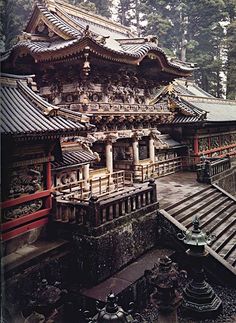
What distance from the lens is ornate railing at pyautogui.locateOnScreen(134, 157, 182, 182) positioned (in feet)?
63.0

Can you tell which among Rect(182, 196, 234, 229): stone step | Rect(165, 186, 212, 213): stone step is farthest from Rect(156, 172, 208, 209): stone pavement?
Rect(182, 196, 234, 229): stone step

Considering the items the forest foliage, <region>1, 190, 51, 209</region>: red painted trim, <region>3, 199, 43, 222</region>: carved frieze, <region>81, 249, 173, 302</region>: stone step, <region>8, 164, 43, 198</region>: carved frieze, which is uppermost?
the forest foliage

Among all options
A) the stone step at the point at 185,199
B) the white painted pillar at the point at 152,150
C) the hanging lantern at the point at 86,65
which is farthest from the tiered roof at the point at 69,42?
the stone step at the point at 185,199

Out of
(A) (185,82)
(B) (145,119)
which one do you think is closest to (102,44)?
(B) (145,119)

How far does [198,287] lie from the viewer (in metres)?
9.11

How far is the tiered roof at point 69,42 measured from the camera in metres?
14.1

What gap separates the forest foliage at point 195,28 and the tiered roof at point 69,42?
24.8 metres

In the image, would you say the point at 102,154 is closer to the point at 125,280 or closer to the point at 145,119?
the point at 145,119

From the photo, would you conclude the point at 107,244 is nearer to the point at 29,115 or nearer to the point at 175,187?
the point at 29,115

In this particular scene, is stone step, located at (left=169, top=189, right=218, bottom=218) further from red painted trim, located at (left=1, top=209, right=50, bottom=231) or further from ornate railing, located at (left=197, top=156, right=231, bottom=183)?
red painted trim, located at (left=1, top=209, right=50, bottom=231)

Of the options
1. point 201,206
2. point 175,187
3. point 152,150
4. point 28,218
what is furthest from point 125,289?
point 152,150

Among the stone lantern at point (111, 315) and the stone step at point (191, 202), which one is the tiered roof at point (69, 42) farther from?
the stone lantern at point (111, 315)

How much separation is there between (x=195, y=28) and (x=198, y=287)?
48703 mm

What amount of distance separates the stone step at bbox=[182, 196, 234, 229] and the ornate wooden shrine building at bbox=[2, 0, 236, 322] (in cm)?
168
